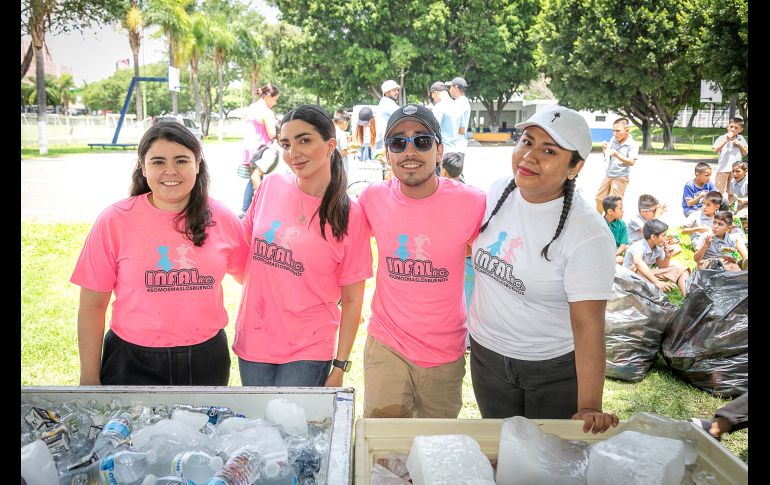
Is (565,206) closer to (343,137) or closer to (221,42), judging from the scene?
(343,137)

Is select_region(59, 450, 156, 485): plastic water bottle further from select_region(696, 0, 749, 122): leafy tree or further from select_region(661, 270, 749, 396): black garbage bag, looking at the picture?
select_region(696, 0, 749, 122): leafy tree

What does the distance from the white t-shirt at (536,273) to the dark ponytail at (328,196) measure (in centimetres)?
56

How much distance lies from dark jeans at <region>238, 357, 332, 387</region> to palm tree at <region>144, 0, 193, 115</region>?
2988 cm

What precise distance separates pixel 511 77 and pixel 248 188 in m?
31.4

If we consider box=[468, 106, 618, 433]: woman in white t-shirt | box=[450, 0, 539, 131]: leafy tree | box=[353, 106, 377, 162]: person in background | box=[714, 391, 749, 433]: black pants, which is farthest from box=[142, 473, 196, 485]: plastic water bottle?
box=[450, 0, 539, 131]: leafy tree

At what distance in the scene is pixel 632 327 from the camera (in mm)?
4176

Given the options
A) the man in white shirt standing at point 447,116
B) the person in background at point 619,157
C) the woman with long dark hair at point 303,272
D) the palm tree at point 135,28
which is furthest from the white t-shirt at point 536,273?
the palm tree at point 135,28

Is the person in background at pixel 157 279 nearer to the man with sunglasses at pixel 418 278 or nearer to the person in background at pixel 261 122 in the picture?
the man with sunglasses at pixel 418 278

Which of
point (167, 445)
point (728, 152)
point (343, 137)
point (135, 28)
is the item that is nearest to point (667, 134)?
point (728, 152)

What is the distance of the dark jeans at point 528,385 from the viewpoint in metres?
2.09

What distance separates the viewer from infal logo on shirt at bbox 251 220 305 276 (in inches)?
88.9
